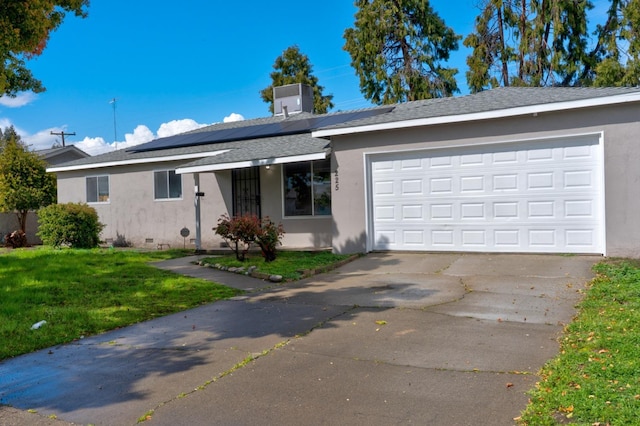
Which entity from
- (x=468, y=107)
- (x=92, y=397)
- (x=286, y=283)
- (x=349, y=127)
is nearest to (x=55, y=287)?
(x=286, y=283)

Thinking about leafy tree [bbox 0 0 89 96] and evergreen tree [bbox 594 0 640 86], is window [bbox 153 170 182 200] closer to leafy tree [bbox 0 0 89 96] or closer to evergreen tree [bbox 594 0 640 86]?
leafy tree [bbox 0 0 89 96]

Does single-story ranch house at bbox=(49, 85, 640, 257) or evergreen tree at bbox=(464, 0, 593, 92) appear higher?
evergreen tree at bbox=(464, 0, 593, 92)

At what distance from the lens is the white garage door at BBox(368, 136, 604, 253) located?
9648 millimetres

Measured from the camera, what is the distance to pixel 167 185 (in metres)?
16.3

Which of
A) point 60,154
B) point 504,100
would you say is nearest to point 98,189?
point 504,100

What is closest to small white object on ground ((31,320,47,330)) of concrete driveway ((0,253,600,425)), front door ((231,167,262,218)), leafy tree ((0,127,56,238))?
concrete driveway ((0,253,600,425))

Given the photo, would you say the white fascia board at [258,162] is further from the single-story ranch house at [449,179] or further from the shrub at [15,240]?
the shrub at [15,240]

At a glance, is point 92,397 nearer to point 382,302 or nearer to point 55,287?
point 382,302

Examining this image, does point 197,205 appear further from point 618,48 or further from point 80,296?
point 618,48

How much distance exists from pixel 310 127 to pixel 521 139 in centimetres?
692

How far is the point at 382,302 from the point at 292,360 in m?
2.50

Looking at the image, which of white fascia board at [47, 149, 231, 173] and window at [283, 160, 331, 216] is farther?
white fascia board at [47, 149, 231, 173]

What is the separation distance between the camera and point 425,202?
36.5 ft

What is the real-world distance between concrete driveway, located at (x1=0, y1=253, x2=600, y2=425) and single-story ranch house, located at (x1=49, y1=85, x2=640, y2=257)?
2134mm
